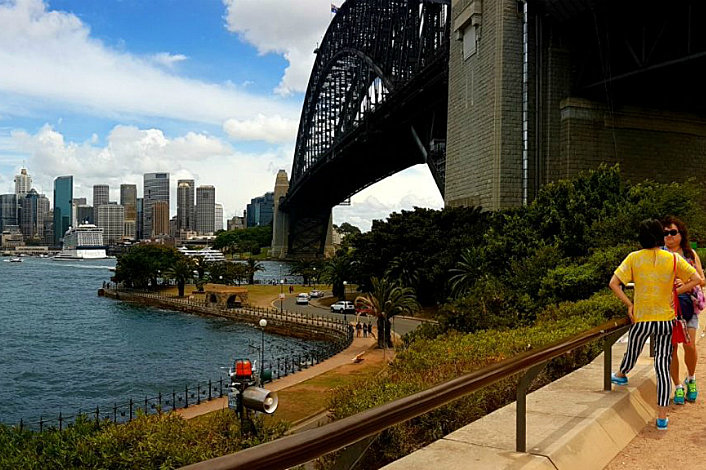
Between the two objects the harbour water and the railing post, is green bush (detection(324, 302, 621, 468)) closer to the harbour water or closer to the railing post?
the railing post

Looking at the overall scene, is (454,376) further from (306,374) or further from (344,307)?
(344,307)

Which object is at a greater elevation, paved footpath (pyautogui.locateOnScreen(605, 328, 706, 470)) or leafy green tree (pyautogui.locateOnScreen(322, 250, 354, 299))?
paved footpath (pyautogui.locateOnScreen(605, 328, 706, 470))

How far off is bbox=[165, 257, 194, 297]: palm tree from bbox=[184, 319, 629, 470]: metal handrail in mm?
83251

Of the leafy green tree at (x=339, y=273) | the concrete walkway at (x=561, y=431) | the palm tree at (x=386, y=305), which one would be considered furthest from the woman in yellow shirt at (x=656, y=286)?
the leafy green tree at (x=339, y=273)

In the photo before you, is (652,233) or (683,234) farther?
(683,234)

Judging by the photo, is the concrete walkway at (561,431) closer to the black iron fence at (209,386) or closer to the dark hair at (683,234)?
the dark hair at (683,234)

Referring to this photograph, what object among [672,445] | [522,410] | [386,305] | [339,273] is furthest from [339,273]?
[522,410]

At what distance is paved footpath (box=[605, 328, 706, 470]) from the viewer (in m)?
5.22

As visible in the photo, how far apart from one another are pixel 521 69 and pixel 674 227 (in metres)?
28.4

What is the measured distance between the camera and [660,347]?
6.25 metres

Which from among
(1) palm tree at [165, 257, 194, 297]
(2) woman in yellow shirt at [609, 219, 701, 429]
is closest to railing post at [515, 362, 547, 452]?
(2) woman in yellow shirt at [609, 219, 701, 429]

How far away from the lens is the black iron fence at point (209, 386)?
29739 mm

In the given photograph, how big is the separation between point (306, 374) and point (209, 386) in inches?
207

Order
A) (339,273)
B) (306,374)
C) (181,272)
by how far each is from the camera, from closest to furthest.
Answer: (306,374)
(339,273)
(181,272)
